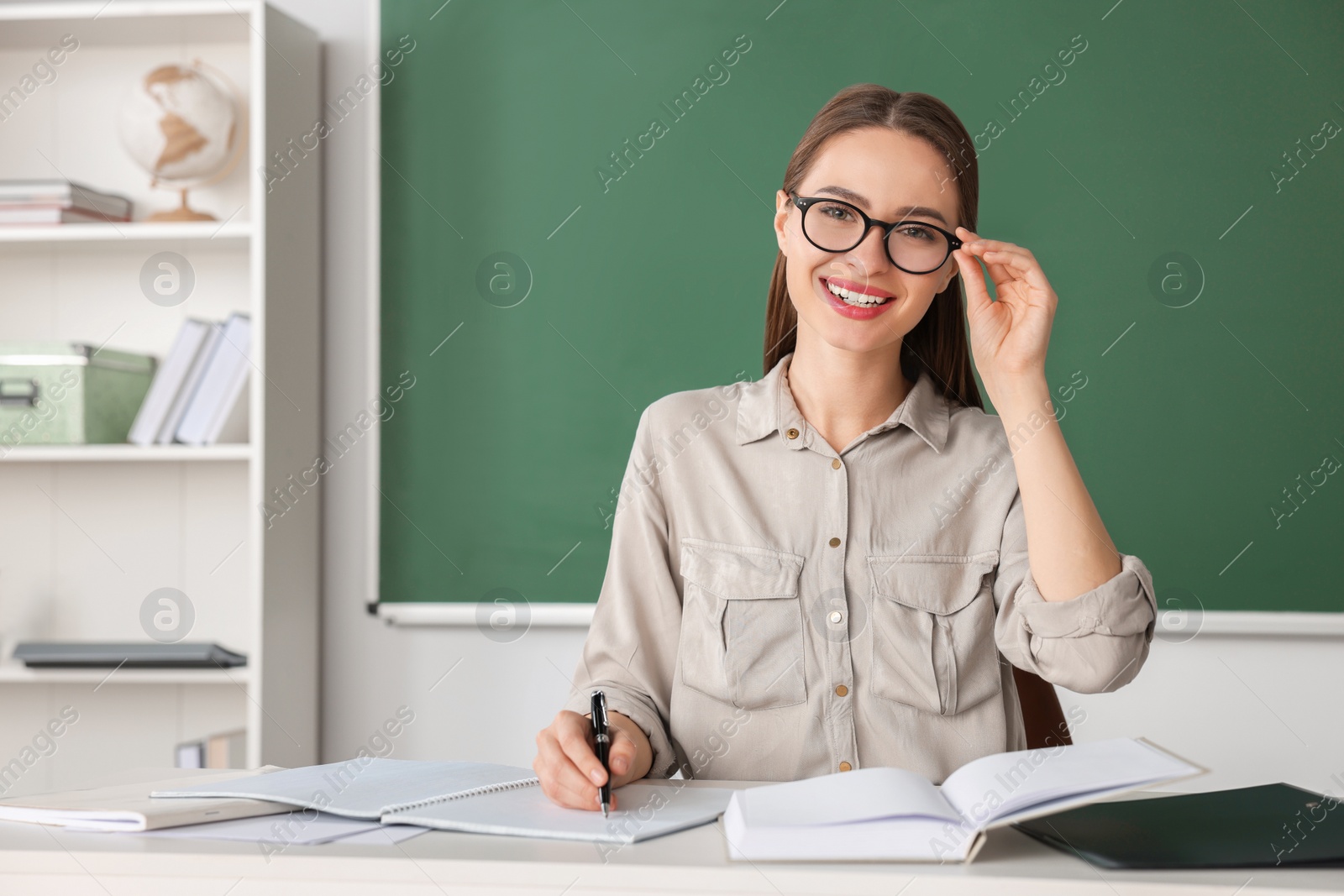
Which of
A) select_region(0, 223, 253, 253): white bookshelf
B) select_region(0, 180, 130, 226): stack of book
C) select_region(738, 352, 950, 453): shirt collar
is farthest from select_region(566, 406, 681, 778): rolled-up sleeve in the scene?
select_region(0, 180, 130, 226): stack of book

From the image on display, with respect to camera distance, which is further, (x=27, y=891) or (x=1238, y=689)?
(x=1238, y=689)

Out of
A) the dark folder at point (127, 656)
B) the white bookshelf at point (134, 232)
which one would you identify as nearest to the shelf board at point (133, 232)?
the white bookshelf at point (134, 232)

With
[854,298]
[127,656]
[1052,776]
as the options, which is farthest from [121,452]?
[1052,776]

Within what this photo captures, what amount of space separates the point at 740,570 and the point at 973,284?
1.46 ft

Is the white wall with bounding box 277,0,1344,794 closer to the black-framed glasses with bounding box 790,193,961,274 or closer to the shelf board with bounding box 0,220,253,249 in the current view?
the shelf board with bounding box 0,220,253,249

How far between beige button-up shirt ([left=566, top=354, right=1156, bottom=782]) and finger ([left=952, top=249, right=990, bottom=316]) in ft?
0.73

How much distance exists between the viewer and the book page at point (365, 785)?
0.83m

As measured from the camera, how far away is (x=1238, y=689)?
2.23 m

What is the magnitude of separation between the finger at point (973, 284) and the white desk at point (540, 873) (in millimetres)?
606

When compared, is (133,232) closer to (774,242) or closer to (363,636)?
(363,636)

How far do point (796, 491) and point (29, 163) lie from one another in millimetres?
2237

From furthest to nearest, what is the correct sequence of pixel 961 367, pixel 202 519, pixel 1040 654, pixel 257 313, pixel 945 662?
pixel 202 519 → pixel 257 313 → pixel 961 367 → pixel 945 662 → pixel 1040 654

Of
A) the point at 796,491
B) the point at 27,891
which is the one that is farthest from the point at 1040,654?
the point at 27,891

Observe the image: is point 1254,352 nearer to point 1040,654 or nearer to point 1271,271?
point 1271,271
